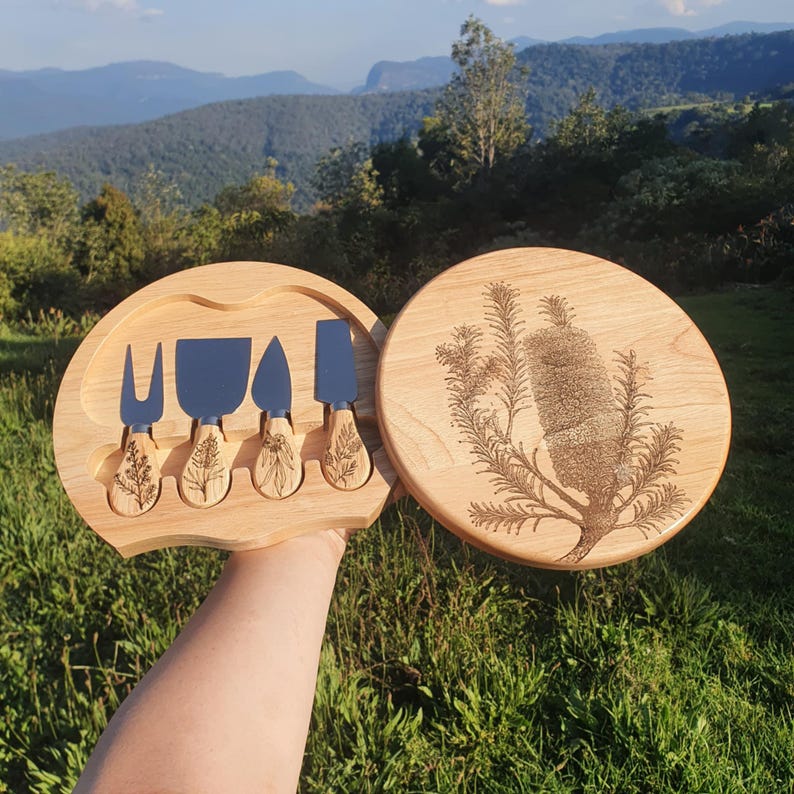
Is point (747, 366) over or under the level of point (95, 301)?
over

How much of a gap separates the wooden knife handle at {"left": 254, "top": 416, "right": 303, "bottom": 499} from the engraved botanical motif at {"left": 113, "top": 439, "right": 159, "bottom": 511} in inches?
10.3

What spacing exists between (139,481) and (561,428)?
107cm

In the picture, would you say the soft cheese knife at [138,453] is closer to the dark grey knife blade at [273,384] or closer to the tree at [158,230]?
the dark grey knife blade at [273,384]

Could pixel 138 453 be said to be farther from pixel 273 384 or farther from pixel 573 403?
pixel 573 403

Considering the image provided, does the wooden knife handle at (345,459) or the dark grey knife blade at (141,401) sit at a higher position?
the dark grey knife blade at (141,401)

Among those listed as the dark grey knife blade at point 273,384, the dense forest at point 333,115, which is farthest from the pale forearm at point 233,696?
the dense forest at point 333,115

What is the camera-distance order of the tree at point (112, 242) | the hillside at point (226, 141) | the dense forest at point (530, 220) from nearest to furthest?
the dense forest at point (530, 220)
the tree at point (112, 242)
the hillside at point (226, 141)

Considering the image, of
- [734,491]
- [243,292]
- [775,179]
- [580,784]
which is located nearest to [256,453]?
[243,292]

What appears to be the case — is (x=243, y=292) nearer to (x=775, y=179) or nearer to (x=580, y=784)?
(x=580, y=784)

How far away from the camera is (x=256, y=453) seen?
5.19 ft

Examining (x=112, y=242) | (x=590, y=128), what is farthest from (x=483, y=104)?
(x=112, y=242)

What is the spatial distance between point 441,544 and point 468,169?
17969 millimetres

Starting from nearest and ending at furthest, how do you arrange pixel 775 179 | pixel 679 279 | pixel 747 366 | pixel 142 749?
→ pixel 142 749 → pixel 747 366 → pixel 679 279 → pixel 775 179

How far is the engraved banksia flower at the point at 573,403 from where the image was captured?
56.1 inches
